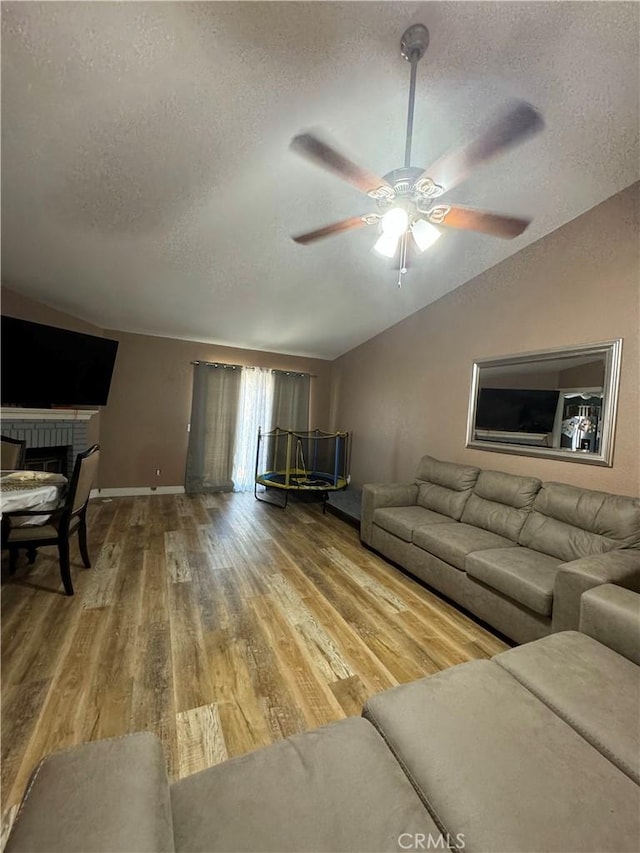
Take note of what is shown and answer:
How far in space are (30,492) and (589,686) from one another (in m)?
2.95

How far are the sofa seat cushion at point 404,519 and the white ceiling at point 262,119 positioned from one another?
2438mm

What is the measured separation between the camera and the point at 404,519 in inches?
122

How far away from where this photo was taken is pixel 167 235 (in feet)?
8.89

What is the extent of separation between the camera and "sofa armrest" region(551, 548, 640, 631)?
5.77ft

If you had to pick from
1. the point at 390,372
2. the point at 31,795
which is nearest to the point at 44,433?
A: the point at 31,795

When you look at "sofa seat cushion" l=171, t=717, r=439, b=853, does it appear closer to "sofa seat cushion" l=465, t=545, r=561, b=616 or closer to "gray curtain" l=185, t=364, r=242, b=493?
"sofa seat cushion" l=465, t=545, r=561, b=616

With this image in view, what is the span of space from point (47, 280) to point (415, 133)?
3.31m

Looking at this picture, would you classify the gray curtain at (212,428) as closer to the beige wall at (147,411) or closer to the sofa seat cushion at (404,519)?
the beige wall at (147,411)

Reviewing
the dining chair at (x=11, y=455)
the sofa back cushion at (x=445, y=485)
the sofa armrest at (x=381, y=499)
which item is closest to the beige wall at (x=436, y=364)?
the sofa back cushion at (x=445, y=485)

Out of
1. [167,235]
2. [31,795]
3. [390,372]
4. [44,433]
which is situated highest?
[167,235]

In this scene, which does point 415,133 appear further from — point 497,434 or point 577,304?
point 497,434

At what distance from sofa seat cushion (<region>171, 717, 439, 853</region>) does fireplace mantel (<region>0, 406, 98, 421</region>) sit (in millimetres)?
3742

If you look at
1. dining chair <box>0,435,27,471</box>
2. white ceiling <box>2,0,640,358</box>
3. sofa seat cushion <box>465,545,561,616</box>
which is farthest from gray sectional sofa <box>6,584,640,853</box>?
dining chair <box>0,435,27,471</box>

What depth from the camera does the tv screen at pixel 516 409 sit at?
2930 millimetres
